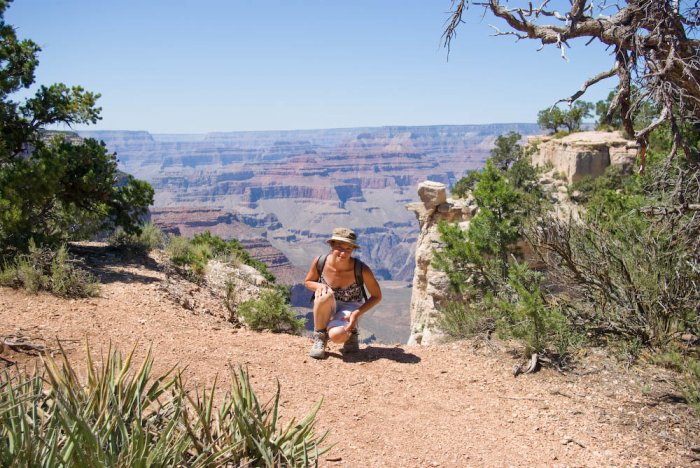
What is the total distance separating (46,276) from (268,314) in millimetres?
3067

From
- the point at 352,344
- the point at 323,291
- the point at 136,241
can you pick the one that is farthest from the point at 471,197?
the point at 323,291

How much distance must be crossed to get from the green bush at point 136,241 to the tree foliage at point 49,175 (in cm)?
45

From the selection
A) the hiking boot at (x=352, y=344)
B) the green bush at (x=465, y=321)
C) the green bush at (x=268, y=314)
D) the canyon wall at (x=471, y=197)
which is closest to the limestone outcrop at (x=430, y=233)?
the canyon wall at (x=471, y=197)

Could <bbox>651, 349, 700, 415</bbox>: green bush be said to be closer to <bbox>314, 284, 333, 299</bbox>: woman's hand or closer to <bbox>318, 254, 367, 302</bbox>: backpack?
<bbox>318, 254, 367, 302</bbox>: backpack

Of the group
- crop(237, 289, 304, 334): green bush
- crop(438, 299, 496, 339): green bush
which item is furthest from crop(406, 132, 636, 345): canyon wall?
crop(237, 289, 304, 334): green bush

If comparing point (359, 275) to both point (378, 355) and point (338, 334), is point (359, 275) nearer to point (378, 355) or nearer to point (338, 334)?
point (338, 334)

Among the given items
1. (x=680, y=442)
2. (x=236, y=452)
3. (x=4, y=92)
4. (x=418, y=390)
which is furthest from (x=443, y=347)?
(x=4, y=92)

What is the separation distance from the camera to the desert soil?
3.89 metres

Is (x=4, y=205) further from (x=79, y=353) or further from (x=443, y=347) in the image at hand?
(x=443, y=347)

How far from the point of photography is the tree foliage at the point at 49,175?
8453 mm

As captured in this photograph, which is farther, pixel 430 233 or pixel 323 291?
pixel 430 233

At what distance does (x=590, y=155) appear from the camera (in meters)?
23.5

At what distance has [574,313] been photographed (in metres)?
6.22

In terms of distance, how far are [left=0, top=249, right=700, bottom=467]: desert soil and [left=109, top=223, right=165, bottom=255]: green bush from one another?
3831mm
